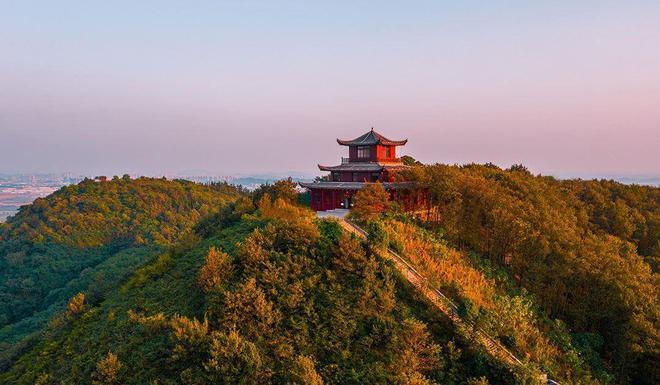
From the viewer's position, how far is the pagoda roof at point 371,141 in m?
32.2

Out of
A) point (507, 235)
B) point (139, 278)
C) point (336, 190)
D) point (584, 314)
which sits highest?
point (336, 190)

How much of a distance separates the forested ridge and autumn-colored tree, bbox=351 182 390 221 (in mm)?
106

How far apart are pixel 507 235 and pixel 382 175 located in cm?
1152

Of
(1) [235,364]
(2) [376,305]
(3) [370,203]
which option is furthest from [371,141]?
(1) [235,364]

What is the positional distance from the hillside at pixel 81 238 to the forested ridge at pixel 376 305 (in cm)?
1923

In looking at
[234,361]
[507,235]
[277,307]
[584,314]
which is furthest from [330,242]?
[584,314]

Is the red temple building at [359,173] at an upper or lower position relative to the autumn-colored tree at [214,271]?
upper

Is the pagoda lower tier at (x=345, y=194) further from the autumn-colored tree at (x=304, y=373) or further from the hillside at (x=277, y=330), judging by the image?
the autumn-colored tree at (x=304, y=373)

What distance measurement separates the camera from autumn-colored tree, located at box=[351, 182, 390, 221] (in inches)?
925

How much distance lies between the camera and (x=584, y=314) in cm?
1864

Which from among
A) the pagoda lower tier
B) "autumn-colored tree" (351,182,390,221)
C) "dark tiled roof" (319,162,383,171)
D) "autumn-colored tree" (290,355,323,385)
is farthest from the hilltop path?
"dark tiled roof" (319,162,383,171)

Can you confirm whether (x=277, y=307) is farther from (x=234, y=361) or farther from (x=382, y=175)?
(x=382, y=175)

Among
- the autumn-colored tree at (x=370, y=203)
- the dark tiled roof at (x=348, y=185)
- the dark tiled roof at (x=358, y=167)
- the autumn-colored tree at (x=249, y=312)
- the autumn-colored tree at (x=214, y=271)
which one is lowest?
the autumn-colored tree at (x=249, y=312)

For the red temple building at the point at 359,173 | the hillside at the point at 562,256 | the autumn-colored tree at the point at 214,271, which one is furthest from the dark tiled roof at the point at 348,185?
the autumn-colored tree at the point at 214,271
